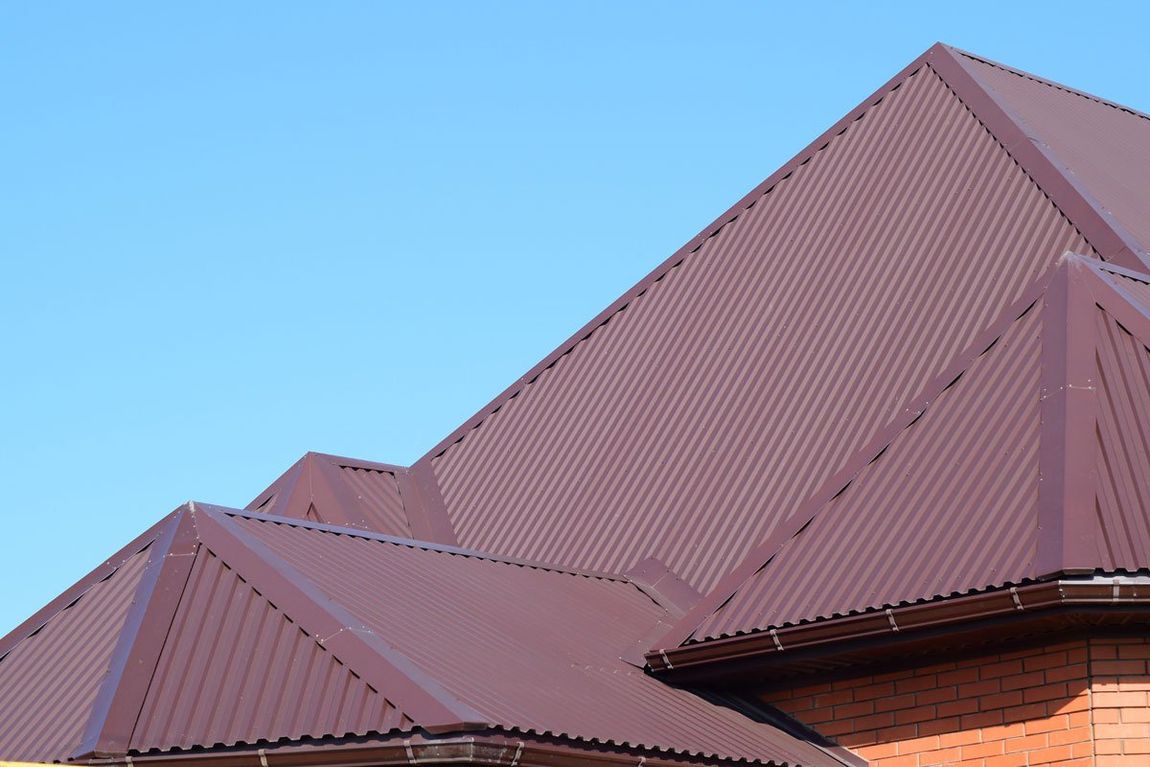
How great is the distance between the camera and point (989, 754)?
941 cm

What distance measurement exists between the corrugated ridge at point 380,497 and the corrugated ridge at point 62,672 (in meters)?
2.23

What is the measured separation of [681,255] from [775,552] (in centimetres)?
533

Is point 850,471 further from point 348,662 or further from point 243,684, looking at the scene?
point 243,684

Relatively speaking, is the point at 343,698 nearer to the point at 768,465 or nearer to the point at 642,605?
the point at 642,605

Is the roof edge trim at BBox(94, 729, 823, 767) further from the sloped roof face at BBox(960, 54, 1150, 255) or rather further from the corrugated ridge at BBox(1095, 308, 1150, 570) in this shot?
the sloped roof face at BBox(960, 54, 1150, 255)

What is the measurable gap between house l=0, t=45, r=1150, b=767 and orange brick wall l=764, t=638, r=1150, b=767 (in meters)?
0.02

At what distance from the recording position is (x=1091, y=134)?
15.1 meters

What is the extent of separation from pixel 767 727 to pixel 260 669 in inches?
121

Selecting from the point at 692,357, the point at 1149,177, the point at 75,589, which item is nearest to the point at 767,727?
the point at 692,357

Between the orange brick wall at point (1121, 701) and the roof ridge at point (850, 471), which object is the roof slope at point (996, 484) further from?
the orange brick wall at point (1121, 701)

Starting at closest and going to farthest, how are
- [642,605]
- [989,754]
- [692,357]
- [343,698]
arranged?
[343,698], [989,754], [642,605], [692,357]

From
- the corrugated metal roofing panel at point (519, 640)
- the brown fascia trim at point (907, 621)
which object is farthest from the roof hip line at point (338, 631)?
the brown fascia trim at point (907, 621)

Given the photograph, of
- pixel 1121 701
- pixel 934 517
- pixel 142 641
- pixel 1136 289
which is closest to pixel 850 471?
pixel 934 517

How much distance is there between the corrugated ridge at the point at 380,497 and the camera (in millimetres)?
14359
